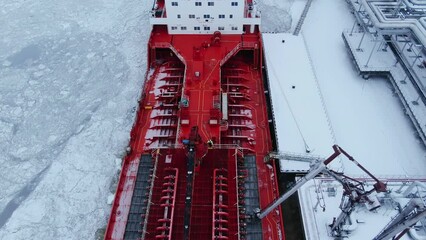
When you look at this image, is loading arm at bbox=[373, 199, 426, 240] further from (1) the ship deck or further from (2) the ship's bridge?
(2) the ship's bridge

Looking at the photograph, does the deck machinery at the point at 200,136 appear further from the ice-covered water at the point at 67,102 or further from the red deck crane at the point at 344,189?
the ice-covered water at the point at 67,102

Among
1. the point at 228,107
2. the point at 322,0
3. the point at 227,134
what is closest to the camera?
the point at 227,134

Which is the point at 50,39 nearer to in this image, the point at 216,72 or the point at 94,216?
the point at 216,72

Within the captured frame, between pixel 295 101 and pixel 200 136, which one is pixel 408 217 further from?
pixel 295 101

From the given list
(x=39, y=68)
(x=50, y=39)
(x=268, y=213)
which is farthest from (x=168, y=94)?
(x=50, y=39)

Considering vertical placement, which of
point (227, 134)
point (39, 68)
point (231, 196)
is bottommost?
point (231, 196)

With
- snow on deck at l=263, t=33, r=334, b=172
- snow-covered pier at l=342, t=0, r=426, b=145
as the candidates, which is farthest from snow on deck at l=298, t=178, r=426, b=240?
snow-covered pier at l=342, t=0, r=426, b=145

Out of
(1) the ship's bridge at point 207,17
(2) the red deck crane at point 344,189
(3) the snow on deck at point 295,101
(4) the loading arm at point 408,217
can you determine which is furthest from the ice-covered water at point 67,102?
(4) the loading arm at point 408,217
